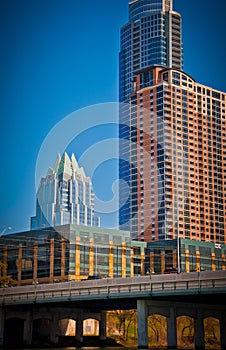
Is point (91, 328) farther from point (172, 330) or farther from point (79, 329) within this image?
point (172, 330)

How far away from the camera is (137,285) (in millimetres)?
80562

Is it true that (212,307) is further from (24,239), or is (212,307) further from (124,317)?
(24,239)

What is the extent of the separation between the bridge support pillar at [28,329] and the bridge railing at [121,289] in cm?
502

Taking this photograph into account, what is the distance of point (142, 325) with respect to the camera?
81188 millimetres

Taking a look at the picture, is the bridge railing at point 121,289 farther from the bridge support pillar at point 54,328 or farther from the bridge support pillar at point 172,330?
the bridge support pillar at point 172,330

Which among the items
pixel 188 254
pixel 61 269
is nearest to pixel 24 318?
pixel 61 269

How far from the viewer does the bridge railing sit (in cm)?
7338

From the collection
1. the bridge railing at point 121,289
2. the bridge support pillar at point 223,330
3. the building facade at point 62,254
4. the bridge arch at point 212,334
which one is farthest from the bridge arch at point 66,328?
the building facade at point 62,254

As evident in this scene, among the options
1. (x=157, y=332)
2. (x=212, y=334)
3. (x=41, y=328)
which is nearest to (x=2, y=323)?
(x=41, y=328)

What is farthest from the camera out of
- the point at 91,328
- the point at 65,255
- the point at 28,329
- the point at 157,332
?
the point at 65,255

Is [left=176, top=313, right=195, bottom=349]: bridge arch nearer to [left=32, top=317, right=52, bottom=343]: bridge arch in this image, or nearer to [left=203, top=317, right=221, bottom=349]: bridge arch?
[left=203, top=317, right=221, bottom=349]: bridge arch

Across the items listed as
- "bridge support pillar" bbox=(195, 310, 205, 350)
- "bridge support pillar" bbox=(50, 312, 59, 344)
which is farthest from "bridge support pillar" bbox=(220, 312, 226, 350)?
"bridge support pillar" bbox=(50, 312, 59, 344)

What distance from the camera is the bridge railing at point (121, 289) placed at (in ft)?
241

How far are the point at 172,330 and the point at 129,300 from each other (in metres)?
6.99
